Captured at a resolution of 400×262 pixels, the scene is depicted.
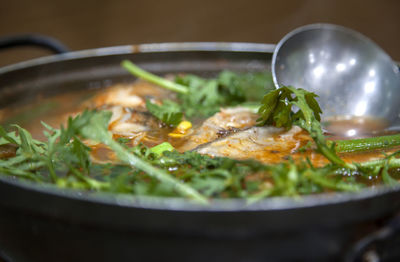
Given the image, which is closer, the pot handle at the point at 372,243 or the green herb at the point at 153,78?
the pot handle at the point at 372,243

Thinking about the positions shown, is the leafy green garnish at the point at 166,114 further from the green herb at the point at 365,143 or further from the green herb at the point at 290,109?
the green herb at the point at 365,143

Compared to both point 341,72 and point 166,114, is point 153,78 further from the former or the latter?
point 341,72

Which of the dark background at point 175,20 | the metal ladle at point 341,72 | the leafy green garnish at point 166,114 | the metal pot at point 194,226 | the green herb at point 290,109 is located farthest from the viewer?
the dark background at point 175,20

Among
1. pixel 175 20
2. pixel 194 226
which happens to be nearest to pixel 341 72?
pixel 194 226

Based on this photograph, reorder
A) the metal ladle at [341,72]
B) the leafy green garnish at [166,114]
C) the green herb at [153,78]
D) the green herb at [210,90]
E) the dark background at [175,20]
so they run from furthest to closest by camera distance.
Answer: the dark background at [175,20] → the green herb at [153,78] → the green herb at [210,90] → the metal ladle at [341,72] → the leafy green garnish at [166,114]

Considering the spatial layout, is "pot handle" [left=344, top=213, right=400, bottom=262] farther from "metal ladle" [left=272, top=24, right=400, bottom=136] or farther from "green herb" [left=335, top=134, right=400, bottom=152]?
"metal ladle" [left=272, top=24, right=400, bottom=136]

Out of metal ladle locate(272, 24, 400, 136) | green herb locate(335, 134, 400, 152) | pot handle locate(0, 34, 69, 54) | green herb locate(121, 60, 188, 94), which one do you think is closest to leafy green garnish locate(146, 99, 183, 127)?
green herb locate(121, 60, 188, 94)

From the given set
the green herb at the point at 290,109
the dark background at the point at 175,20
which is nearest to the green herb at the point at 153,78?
the green herb at the point at 290,109
